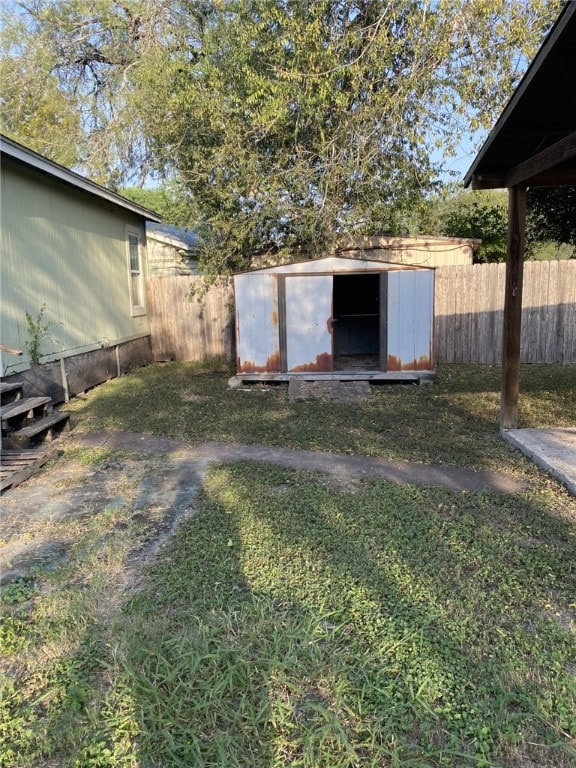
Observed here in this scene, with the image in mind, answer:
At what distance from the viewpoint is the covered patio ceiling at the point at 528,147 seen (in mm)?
3680

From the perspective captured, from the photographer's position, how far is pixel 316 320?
8.73m

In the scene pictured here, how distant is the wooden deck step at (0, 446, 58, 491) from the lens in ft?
14.9

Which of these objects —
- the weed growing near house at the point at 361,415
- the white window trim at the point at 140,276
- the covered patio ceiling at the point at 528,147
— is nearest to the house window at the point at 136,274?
the white window trim at the point at 140,276

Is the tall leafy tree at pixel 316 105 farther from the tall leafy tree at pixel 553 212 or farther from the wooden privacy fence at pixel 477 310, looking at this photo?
the tall leafy tree at pixel 553 212

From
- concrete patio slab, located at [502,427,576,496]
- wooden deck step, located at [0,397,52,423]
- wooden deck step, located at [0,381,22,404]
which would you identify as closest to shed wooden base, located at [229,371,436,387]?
concrete patio slab, located at [502,427,576,496]

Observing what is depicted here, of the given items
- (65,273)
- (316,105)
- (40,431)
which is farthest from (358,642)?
(316,105)

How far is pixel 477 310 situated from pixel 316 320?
154 inches

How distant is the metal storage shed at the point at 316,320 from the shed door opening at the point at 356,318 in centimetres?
330

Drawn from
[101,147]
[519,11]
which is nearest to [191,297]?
[101,147]

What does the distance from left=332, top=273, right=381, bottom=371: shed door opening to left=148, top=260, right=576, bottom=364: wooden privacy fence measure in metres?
1.80

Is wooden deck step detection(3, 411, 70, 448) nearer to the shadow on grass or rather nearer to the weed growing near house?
the weed growing near house

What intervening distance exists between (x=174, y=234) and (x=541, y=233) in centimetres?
957

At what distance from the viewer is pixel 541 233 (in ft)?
40.3

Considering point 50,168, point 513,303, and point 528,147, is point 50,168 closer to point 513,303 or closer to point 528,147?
point 528,147
